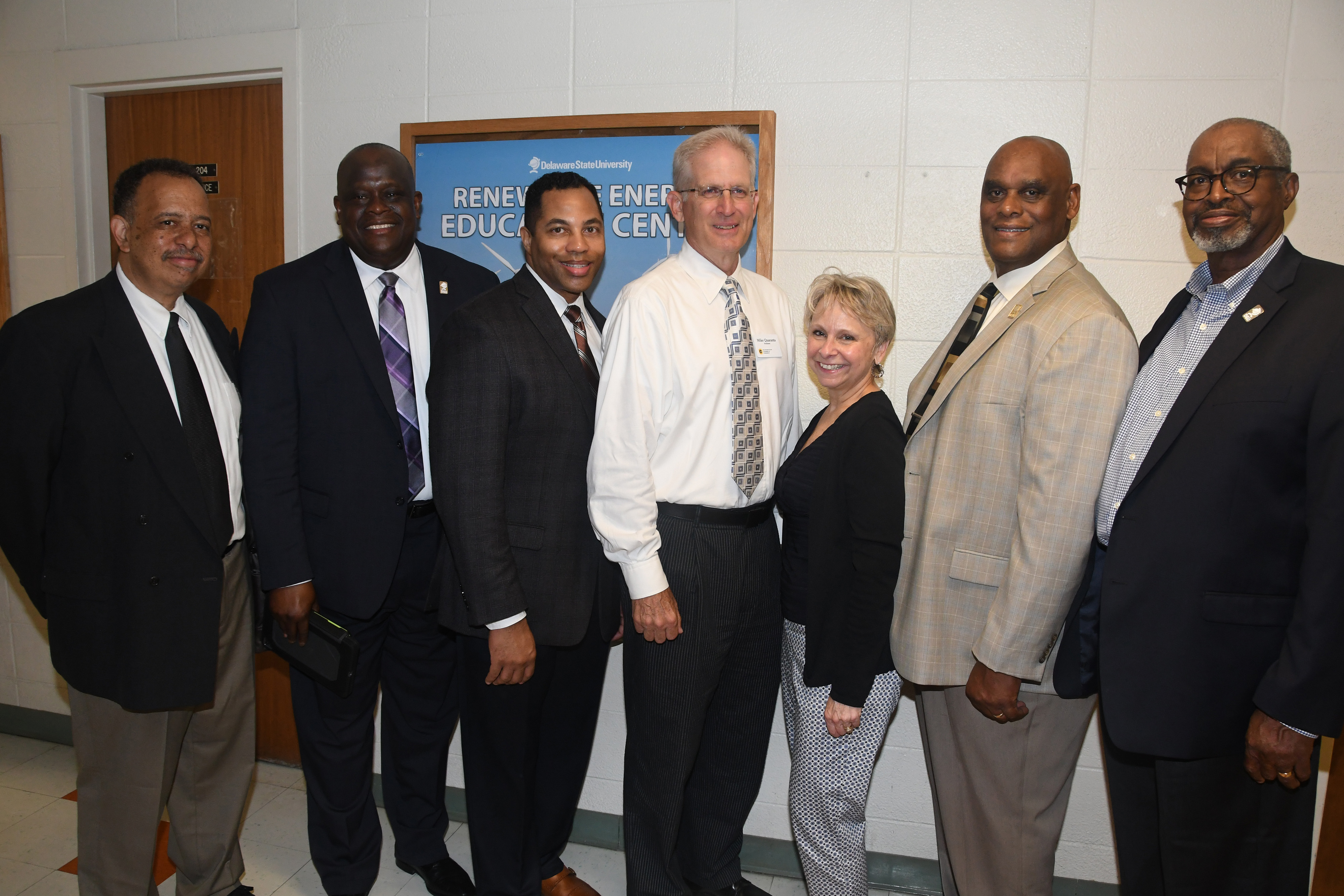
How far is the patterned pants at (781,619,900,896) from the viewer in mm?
1975

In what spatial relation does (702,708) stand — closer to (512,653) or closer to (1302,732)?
(512,653)

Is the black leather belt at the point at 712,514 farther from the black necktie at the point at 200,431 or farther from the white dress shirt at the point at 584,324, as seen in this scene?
the black necktie at the point at 200,431

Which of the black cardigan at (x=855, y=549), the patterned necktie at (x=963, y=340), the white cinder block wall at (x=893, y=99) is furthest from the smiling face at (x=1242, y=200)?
the black cardigan at (x=855, y=549)

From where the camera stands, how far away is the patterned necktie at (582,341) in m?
2.13

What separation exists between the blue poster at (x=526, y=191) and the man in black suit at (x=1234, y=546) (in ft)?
4.07

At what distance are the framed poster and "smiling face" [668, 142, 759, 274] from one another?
39 cm

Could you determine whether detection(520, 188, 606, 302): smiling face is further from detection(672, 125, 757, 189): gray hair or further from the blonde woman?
the blonde woman

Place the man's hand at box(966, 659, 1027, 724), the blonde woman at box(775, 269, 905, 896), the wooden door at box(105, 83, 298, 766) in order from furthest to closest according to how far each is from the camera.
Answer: the wooden door at box(105, 83, 298, 766) < the blonde woman at box(775, 269, 905, 896) < the man's hand at box(966, 659, 1027, 724)

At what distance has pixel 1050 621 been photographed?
1712mm

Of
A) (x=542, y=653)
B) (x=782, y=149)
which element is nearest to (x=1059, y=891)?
(x=542, y=653)

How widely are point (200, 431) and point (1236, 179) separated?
2.47m

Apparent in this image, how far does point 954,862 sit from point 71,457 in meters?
2.36

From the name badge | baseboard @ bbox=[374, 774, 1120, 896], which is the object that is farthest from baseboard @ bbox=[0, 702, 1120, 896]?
the name badge

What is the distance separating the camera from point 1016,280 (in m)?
1.95
